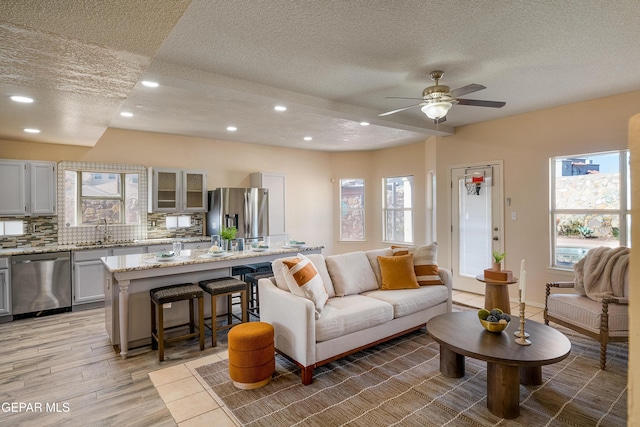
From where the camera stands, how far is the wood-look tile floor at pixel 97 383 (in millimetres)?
2488

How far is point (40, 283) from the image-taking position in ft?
15.3

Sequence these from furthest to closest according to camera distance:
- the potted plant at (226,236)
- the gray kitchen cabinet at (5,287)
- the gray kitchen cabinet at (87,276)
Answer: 1. the gray kitchen cabinet at (87,276)
2. the gray kitchen cabinet at (5,287)
3. the potted plant at (226,236)

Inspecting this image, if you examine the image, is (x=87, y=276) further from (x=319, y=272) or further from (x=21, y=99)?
(x=319, y=272)

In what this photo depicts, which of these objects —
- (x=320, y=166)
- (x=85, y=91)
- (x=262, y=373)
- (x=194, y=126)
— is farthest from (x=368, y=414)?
(x=320, y=166)

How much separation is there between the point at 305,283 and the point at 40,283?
388 cm

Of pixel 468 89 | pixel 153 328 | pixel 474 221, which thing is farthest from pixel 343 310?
pixel 474 221

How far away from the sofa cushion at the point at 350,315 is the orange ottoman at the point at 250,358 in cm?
45

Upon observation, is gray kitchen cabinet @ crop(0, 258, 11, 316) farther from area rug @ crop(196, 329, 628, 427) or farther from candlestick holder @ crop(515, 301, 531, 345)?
candlestick holder @ crop(515, 301, 531, 345)

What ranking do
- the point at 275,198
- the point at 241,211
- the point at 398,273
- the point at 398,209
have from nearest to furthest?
the point at 398,273, the point at 241,211, the point at 275,198, the point at 398,209

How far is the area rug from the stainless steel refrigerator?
3.22 metres

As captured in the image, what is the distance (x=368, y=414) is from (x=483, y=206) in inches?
159

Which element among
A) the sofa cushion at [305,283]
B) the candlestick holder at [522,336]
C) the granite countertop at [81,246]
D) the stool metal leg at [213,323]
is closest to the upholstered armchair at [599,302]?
the candlestick holder at [522,336]

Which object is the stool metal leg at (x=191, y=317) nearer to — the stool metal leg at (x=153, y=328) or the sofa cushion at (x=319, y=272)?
the stool metal leg at (x=153, y=328)

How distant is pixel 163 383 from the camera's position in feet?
9.60
